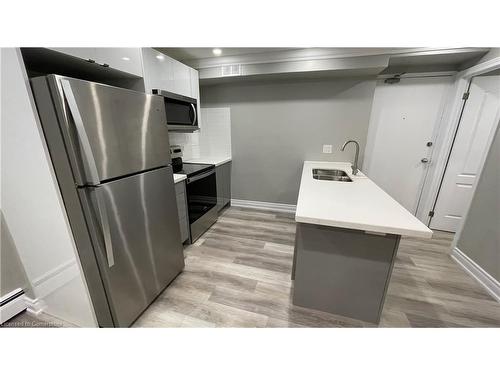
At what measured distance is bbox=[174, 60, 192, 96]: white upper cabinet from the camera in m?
2.04

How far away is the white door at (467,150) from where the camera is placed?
85.1 inches

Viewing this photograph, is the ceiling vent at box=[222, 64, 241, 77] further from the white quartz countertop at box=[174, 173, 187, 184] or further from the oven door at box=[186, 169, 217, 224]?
the white quartz countertop at box=[174, 173, 187, 184]

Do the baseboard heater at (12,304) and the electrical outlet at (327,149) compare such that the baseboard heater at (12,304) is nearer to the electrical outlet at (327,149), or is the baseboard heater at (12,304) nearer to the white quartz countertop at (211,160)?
the white quartz countertop at (211,160)

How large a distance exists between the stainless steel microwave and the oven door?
0.58m

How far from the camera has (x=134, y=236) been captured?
1.23m

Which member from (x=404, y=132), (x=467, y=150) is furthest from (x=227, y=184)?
(x=467, y=150)

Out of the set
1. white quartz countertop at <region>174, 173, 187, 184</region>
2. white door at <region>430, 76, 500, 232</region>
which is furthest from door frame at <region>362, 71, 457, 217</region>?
white quartz countertop at <region>174, 173, 187, 184</region>

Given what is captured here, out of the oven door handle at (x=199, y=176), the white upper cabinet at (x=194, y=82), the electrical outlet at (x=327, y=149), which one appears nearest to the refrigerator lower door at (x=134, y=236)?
the oven door handle at (x=199, y=176)

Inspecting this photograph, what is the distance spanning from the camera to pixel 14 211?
111 cm

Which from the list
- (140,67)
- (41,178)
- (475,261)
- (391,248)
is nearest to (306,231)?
(391,248)

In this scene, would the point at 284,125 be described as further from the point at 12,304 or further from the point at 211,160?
the point at 12,304

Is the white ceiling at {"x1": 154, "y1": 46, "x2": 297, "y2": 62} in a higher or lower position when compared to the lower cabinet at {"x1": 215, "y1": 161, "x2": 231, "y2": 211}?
higher

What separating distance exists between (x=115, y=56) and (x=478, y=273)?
11.8ft

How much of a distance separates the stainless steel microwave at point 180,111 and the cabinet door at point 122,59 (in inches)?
8.4
